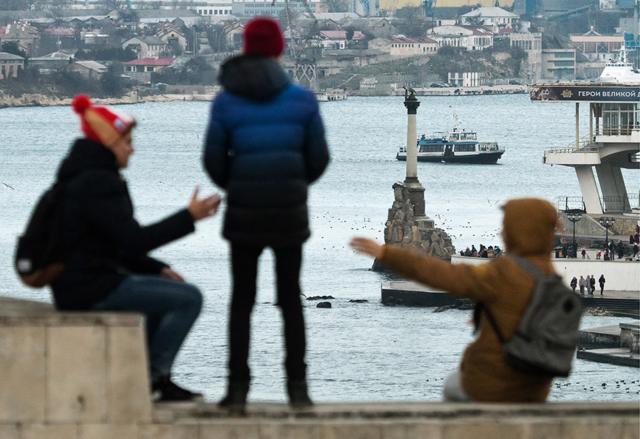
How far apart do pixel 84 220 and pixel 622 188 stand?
50.8 metres

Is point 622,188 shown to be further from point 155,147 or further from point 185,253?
point 155,147

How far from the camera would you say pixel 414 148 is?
61.2 metres

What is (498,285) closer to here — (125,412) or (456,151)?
(125,412)

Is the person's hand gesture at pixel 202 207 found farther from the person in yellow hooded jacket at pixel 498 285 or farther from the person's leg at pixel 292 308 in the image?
the person in yellow hooded jacket at pixel 498 285

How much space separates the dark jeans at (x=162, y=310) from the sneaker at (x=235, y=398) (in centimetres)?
20

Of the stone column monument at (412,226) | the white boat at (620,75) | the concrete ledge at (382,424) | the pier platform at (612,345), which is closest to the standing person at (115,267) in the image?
the concrete ledge at (382,424)

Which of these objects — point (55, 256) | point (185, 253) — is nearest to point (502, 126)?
point (185, 253)

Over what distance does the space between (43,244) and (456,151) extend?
4549 inches

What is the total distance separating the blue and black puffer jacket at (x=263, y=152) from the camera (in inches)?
273

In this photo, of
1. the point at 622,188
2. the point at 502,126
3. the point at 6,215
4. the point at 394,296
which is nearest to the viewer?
the point at 394,296

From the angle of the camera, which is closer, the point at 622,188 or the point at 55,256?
the point at 55,256

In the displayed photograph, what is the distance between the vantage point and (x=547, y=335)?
6.86 m

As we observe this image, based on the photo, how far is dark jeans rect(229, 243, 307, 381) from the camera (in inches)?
278

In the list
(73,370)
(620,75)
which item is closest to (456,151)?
(620,75)
